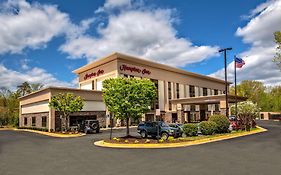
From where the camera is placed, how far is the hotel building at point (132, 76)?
43656 mm

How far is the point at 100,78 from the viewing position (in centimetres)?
5769

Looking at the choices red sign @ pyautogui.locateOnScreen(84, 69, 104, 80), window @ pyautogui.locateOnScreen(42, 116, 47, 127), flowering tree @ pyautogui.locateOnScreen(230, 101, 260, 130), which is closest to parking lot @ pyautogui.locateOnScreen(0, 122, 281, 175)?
flowering tree @ pyautogui.locateOnScreen(230, 101, 260, 130)

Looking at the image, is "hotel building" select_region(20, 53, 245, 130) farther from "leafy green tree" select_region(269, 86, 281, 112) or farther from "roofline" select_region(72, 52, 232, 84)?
"leafy green tree" select_region(269, 86, 281, 112)

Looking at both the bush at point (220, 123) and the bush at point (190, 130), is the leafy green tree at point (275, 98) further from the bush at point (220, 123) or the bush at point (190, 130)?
the bush at point (190, 130)

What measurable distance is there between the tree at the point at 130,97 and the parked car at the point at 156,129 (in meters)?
2.14

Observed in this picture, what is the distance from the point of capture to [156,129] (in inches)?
984

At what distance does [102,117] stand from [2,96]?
148ft

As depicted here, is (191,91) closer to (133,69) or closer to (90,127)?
(133,69)

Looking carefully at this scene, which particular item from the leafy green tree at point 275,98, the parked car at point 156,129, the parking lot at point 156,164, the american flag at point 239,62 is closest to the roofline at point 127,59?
the american flag at point 239,62

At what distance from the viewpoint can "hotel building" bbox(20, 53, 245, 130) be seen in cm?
4366

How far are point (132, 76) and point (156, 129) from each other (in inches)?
1210

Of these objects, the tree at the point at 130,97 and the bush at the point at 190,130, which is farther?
the bush at the point at 190,130

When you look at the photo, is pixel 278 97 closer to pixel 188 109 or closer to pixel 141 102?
pixel 188 109

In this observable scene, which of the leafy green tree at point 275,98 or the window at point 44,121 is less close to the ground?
the leafy green tree at point 275,98
